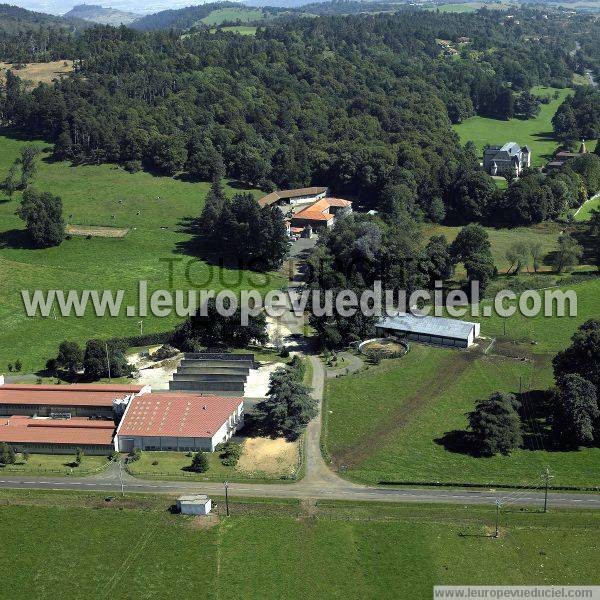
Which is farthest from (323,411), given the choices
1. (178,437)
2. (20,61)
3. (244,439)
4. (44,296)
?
(20,61)

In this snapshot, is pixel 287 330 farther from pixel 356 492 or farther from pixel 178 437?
pixel 356 492

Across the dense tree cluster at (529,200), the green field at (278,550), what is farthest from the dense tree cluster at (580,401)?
the dense tree cluster at (529,200)

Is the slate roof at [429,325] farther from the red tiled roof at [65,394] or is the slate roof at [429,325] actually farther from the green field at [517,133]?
the green field at [517,133]

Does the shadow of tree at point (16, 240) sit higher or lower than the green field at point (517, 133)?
lower

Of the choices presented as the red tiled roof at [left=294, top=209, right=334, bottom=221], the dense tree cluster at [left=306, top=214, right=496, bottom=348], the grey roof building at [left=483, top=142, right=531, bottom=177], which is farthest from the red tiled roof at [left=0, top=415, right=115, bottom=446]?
the grey roof building at [left=483, top=142, right=531, bottom=177]

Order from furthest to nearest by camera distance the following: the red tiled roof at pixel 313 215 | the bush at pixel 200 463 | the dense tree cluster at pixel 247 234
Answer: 1. the red tiled roof at pixel 313 215
2. the dense tree cluster at pixel 247 234
3. the bush at pixel 200 463

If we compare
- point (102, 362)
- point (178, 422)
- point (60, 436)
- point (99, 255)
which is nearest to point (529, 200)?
point (99, 255)

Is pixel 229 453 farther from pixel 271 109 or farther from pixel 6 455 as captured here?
pixel 271 109
